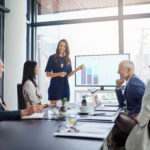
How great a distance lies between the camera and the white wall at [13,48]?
167 inches

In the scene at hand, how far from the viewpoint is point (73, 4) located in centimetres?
453

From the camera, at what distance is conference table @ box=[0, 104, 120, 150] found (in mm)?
921

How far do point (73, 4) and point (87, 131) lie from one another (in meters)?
3.85

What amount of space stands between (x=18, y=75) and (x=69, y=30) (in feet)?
4.95

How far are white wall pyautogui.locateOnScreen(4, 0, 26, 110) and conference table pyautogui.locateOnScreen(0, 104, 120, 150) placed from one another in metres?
3.00

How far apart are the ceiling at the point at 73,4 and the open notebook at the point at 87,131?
356 cm

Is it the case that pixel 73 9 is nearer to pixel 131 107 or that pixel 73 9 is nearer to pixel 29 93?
pixel 29 93

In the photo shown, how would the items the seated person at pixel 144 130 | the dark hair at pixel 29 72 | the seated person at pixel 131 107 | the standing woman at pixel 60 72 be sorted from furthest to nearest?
the standing woman at pixel 60 72 → the dark hair at pixel 29 72 → the seated person at pixel 131 107 → the seated person at pixel 144 130

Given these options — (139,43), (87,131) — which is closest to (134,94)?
(87,131)

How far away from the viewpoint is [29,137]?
43.1 inches

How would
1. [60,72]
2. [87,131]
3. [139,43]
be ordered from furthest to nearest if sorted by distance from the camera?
[139,43]
[60,72]
[87,131]

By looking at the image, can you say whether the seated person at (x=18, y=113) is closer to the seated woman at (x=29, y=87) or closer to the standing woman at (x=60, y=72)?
the seated woman at (x=29, y=87)

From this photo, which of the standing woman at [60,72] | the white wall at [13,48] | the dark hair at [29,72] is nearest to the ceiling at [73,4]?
the white wall at [13,48]

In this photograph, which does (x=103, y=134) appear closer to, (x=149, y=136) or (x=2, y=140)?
(x=149, y=136)
